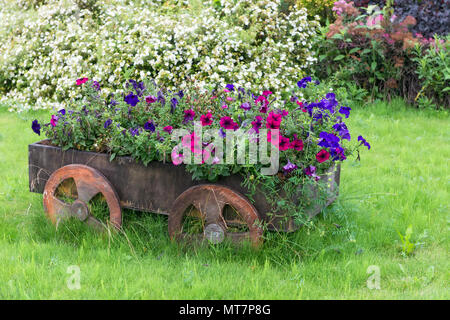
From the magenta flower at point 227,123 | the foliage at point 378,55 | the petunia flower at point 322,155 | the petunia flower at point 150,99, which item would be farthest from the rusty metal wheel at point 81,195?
the foliage at point 378,55

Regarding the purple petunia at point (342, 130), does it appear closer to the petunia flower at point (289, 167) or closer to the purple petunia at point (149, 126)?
the petunia flower at point (289, 167)

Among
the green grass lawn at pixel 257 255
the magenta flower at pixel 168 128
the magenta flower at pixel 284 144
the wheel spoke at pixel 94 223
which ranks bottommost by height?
the green grass lawn at pixel 257 255

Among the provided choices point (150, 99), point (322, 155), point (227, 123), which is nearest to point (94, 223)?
point (150, 99)

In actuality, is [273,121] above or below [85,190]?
above

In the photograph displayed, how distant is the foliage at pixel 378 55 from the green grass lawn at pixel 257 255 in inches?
100

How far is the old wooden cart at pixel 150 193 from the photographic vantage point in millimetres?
3299

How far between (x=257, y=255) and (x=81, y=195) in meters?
1.29

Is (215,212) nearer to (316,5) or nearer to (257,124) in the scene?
(257,124)

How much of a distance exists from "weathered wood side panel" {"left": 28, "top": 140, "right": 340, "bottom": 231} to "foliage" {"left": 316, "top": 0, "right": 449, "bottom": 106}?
370cm

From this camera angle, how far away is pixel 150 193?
11.7 ft

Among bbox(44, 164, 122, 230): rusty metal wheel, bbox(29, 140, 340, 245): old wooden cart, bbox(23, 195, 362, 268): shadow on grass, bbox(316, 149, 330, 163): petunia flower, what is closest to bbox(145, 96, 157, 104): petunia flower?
bbox(29, 140, 340, 245): old wooden cart

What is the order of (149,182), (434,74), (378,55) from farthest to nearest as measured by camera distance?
(378,55) < (434,74) < (149,182)

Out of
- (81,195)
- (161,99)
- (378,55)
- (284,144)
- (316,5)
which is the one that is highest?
(316,5)

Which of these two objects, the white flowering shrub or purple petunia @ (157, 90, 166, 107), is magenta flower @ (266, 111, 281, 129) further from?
the white flowering shrub
